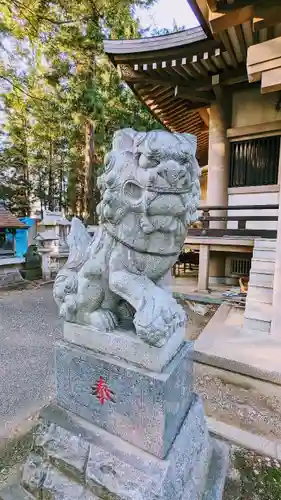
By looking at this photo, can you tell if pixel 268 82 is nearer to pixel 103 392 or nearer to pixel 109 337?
pixel 109 337

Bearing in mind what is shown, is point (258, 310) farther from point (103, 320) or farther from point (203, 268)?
point (103, 320)

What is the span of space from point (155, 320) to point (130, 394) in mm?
392

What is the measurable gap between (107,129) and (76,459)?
10278 mm

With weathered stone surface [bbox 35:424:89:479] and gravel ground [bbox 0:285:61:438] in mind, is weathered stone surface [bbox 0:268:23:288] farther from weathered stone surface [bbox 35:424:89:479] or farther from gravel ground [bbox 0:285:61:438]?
weathered stone surface [bbox 35:424:89:479]

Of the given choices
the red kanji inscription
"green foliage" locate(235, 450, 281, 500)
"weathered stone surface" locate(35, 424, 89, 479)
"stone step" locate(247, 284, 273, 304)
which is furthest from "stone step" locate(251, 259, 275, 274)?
"weathered stone surface" locate(35, 424, 89, 479)

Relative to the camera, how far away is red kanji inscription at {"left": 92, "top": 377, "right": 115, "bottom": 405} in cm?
132

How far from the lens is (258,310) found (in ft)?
11.7

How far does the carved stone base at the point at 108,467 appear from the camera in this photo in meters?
1.17

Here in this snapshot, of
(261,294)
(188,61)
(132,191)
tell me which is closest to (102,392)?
(132,191)

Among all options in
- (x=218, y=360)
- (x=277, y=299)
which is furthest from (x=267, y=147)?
(x=218, y=360)

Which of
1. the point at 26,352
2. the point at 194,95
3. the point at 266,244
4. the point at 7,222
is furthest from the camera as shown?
the point at 7,222

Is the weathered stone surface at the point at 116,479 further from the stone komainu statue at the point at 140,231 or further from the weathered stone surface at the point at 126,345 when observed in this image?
the stone komainu statue at the point at 140,231

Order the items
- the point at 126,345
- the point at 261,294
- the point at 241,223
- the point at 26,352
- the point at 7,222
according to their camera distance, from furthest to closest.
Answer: the point at 7,222, the point at 241,223, the point at 261,294, the point at 26,352, the point at 126,345

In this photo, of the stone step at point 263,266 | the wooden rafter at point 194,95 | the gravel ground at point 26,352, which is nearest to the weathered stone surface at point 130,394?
the gravel ground at point 26,352
